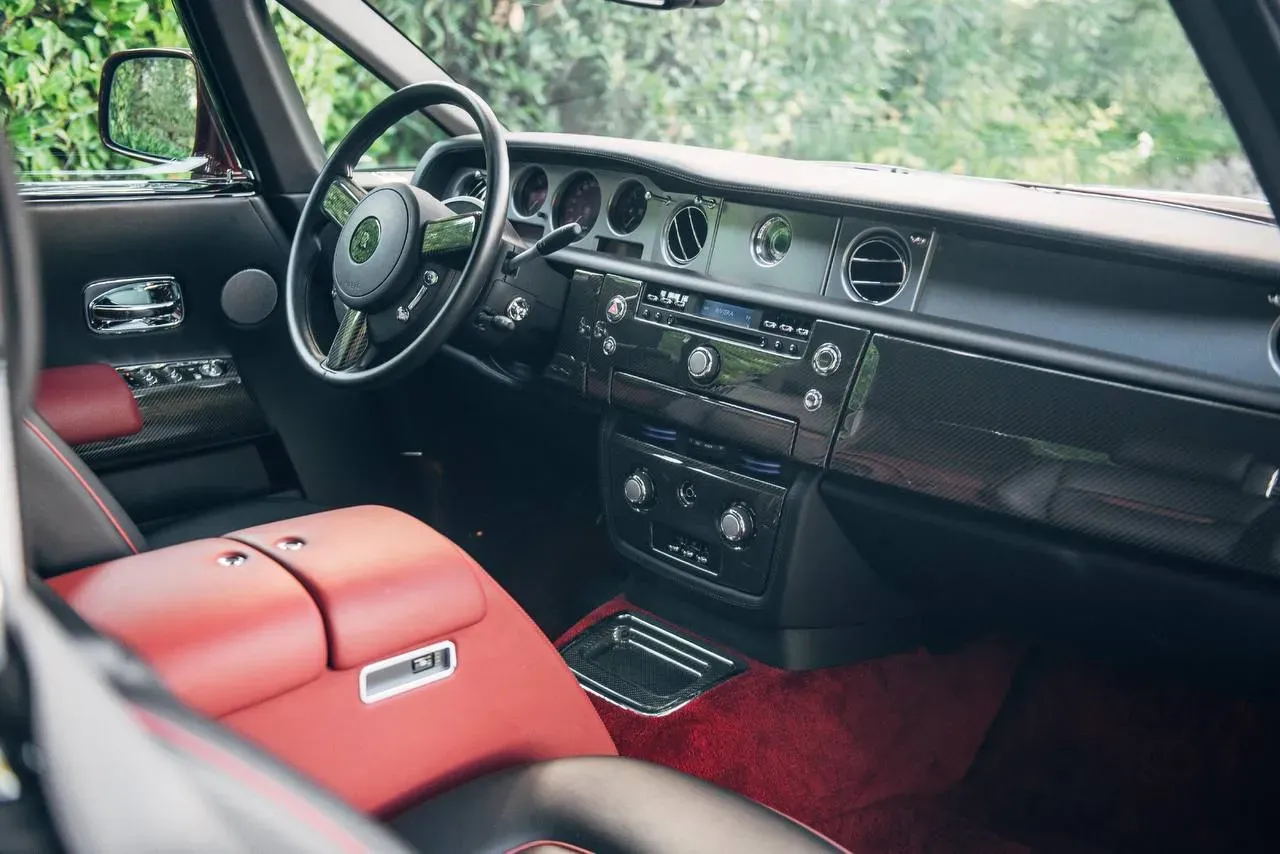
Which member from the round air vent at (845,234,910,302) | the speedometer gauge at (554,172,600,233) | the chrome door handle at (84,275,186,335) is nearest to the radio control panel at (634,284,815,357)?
the round air vent at (845,234,910,302)

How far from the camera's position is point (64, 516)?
116 centimetres

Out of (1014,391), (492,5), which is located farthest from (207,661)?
(492,5)

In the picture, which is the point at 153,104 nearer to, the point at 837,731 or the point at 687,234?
the point at 687,234

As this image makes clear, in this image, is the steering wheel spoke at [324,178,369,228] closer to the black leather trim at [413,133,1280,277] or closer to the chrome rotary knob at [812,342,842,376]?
the black leather trim at [413,133,1280,277]

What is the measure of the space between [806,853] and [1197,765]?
1445mm

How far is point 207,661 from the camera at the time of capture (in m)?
0.96

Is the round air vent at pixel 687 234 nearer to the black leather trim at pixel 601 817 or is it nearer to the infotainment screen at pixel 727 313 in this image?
the infotainment screen at pixel 727 313

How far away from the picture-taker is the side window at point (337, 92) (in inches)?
105

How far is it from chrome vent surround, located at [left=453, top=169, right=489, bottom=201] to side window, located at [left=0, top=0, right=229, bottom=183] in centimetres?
57

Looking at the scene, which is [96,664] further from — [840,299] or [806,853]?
[840,299]

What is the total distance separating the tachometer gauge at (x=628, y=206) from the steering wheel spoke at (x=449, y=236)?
39 centimetres

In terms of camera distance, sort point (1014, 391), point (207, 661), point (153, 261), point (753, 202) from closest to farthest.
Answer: point (207, 661) < point (1014, 391) < point (753, 202) < point (153, 261)

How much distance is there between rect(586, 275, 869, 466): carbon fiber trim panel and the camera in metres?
1.89

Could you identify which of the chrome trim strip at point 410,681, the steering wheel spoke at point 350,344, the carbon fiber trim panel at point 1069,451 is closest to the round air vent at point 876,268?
the carbon fiber trim panel at point 1069,451
